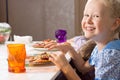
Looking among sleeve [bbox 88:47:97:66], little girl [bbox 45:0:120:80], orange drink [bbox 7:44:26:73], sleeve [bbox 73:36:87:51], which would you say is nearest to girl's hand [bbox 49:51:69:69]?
little girl [bbox 45:0:120:80]

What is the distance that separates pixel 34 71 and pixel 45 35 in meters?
2.74

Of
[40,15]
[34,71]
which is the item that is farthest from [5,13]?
[34,71]

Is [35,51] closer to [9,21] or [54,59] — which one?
[54,59]

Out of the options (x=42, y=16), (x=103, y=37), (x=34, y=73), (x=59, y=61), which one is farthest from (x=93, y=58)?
(x=42, y=16)

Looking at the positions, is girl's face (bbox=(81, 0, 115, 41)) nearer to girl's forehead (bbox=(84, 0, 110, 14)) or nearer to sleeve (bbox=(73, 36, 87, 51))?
girl's forehead (bbox=(84, 0, 110, 14))

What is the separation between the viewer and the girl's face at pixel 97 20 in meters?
1.56

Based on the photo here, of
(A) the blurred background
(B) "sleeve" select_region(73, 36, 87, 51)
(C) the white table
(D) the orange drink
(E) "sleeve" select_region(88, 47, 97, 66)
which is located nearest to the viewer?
(C) the white table

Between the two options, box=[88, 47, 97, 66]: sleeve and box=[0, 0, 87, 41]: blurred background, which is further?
box=[0, 0, 87, 41]: blurred background

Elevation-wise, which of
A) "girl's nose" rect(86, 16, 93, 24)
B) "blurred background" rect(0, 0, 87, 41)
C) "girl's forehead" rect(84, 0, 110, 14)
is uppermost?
"girl's forehead" rect(84, 0, 110, 14)

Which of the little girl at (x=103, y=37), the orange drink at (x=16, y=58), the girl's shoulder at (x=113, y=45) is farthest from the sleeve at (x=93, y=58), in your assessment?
the orange drink at (x=16, y=58)

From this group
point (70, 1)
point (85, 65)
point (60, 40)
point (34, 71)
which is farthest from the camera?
point (70, 1)

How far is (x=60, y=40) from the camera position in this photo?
2188mm

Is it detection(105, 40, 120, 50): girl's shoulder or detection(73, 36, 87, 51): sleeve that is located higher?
detection(105, 40, 120, 50): girl's shoulder

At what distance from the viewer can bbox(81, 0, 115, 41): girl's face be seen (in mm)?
1563
